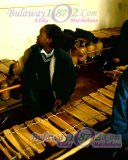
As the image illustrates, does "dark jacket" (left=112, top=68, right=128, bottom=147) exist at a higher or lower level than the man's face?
lower

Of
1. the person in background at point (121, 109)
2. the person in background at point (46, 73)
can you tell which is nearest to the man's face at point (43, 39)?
the person in background at point (46, 73)


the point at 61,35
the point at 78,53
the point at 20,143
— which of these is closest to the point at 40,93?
the point at 61,35

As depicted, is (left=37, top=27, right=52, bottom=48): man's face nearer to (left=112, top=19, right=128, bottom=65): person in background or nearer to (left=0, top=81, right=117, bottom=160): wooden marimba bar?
(left=0, top=81, right=117, bottom=160): wooden marimba bar

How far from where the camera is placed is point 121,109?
6.61 ft

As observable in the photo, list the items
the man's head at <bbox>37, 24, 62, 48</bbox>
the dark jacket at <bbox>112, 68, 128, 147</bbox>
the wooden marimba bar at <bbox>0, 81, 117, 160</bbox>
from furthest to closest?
the man's head at <bbox>37, 24, 62, 48</bbox>, the wooden marimba bar at <bbox>0, 81, 117, 160</bbox>, the dark jacket at <bbox>112, 68, 128, 147</bbox>

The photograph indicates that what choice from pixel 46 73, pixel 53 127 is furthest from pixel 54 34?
pixel 53 127

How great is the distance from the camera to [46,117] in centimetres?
263

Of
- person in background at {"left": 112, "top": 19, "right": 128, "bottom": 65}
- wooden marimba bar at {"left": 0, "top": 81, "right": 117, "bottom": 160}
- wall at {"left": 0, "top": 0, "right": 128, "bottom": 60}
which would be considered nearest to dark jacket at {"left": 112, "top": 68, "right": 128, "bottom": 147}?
wooden marimba bar at {"left": 0, "top": 81, "right": 117, "bottom": 160}

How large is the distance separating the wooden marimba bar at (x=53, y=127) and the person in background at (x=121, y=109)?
37cm

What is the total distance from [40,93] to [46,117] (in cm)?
51

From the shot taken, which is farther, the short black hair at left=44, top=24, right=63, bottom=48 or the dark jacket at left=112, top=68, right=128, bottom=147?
the short black hair at left=44, top=24, right=63, bottom=48

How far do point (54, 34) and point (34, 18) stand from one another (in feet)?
5.23

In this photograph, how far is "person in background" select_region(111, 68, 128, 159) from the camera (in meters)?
1.96

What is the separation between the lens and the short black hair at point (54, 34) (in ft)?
9.21
